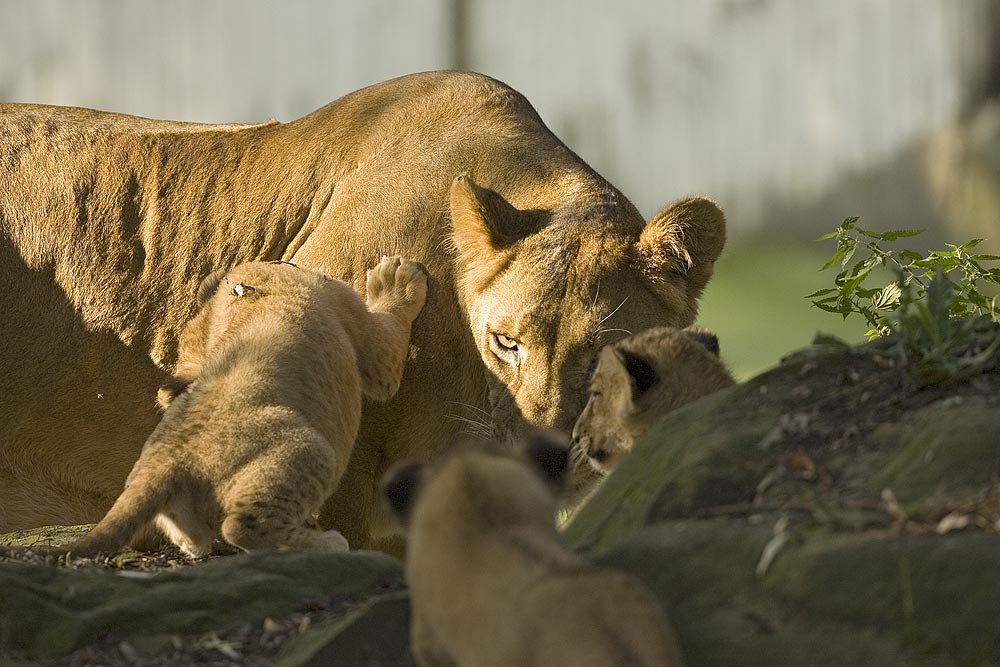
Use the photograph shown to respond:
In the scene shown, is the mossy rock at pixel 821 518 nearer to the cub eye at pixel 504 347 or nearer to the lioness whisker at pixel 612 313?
the lioness whisker at pixel 612 313

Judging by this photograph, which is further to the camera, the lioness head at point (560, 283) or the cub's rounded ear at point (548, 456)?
the lioness head at point (560, 283)

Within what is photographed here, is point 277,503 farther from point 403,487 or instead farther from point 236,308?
point 403,487

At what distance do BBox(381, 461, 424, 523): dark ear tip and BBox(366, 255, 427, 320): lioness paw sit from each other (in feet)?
9.29

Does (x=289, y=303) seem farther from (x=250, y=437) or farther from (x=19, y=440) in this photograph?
(x=19, y=440)

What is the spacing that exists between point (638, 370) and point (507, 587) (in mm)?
1835

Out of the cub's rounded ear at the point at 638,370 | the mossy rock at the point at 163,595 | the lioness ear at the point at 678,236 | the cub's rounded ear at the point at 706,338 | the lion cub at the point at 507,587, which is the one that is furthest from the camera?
the lioness ear at the point at 678,236

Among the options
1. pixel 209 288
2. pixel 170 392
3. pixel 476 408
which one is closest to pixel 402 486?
pixel 170 392

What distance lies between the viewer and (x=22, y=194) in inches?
271

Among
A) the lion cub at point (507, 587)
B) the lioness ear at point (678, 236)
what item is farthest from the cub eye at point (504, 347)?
the lion cub at point (507, 587)

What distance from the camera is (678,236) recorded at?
5.62 m

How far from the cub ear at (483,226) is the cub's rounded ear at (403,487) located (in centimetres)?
275

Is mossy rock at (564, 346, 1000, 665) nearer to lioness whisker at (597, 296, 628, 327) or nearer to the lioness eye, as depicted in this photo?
lioness whisker at (597, 296, 628, 327)

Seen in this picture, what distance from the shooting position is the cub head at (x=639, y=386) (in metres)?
4.21

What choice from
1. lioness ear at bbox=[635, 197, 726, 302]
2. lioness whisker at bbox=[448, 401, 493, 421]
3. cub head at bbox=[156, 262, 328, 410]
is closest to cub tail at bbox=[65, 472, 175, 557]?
cub head at bbox=[156, 262, 328, 410]
